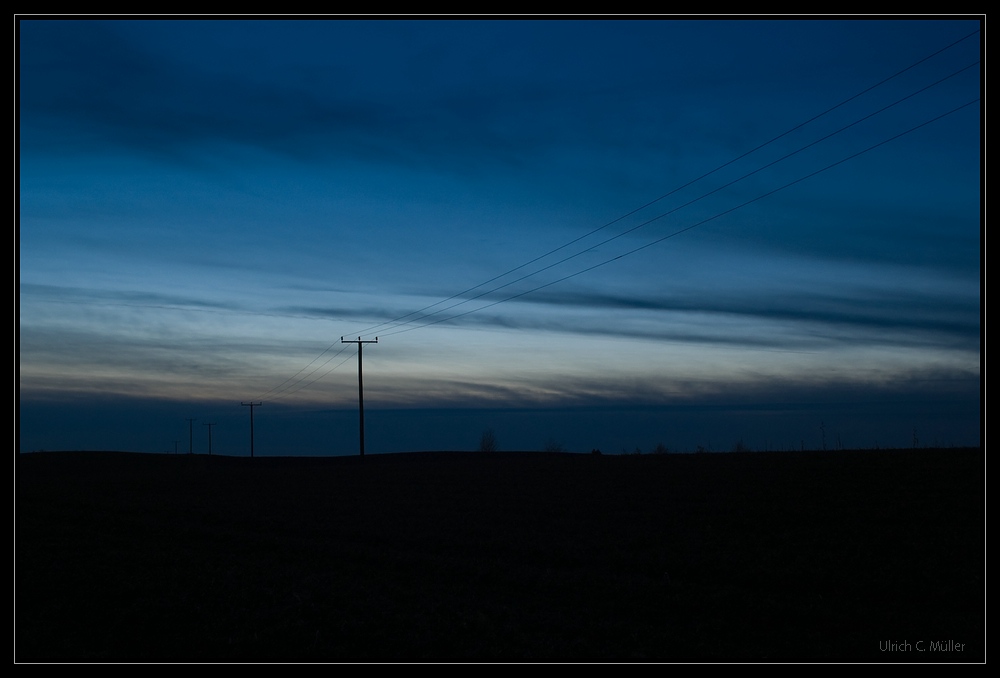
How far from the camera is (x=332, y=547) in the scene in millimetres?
23531

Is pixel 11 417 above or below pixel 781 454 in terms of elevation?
above

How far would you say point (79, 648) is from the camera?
12383 millimetres

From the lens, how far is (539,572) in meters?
19.3

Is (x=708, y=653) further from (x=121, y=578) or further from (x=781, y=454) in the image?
(x=781, y=454)

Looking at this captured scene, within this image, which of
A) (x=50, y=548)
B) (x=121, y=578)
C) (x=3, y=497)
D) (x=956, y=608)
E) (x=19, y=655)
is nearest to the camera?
(x=19, y=655)

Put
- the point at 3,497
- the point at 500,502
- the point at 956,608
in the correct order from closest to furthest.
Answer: the point at 3,497 → the point at 956,608 → the point at 500,502

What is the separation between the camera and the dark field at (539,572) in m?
13.0

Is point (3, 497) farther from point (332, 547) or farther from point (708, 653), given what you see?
point (708, 653)

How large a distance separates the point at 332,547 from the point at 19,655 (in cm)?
1219

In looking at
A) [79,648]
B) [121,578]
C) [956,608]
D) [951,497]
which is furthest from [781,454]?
[79,648]

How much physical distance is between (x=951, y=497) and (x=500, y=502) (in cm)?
1844

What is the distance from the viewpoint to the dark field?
13.0 m

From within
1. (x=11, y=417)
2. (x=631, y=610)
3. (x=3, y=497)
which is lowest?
(x=631, y=610)

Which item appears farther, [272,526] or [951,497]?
[272,526]
